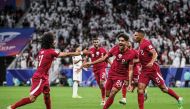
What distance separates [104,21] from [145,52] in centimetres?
2759

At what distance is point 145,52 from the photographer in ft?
60.8

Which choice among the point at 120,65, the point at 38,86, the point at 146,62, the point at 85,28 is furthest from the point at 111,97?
the point at 85,28

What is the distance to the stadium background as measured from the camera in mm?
40875

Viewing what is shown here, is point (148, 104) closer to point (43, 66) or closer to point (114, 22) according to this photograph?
point (43, 66)

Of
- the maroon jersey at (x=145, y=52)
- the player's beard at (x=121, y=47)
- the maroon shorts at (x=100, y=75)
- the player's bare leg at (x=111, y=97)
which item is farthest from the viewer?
the maroon shorts at (x=100, y=75)

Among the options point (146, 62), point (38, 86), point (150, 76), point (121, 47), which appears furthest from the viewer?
point (150, 76)

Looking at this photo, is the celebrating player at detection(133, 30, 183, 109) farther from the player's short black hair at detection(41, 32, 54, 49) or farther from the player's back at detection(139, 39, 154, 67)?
the player's short black hair at detection(41, 32, 54, 49)

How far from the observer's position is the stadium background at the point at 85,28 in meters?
40.9

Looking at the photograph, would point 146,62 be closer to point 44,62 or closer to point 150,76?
point 150,76

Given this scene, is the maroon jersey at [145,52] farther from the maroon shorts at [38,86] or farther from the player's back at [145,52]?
the maroon shorts at [38,86]

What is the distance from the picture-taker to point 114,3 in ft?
160

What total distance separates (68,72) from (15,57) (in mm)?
4250

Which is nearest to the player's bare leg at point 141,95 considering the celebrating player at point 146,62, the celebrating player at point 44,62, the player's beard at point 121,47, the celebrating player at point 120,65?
the celebrating player at point 146,62

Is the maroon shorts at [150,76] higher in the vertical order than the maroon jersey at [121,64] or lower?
lower
